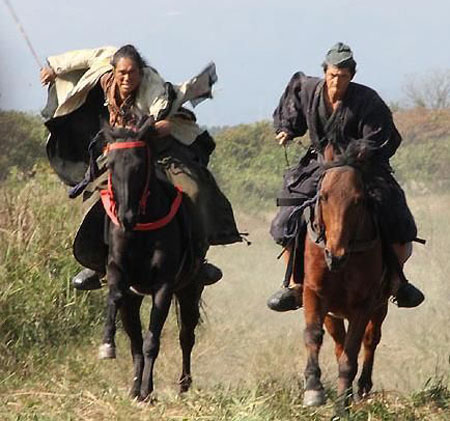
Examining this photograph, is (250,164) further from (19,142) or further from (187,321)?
(187,321)

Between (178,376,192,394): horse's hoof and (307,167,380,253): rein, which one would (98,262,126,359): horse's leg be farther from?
(178,376,192,394): horse's hoof

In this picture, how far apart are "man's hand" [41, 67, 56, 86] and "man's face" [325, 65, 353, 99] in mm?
2215

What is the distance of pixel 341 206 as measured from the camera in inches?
317

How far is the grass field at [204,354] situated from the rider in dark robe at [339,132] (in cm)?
119

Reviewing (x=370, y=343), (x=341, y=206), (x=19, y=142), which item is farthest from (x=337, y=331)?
(x=19, y=142)

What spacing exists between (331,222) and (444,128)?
69.3ft

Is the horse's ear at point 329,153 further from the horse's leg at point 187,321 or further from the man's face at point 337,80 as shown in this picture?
the horse's leg at point 187,321

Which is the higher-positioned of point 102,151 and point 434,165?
point 102,151

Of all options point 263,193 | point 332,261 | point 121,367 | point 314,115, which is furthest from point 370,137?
point 263,193

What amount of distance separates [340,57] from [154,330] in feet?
7.74

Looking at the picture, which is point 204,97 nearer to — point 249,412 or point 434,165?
point 249,412

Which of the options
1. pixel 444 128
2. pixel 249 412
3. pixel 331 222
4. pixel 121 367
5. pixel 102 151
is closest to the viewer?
pixel 249 412

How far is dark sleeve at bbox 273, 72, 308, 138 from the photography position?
9.16 m

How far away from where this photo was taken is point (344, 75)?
345 inches
